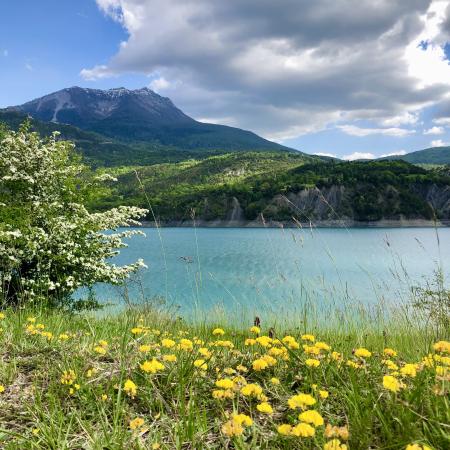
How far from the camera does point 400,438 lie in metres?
2.14

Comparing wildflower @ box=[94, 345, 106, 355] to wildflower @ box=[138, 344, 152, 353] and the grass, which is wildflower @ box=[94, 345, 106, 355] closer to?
the grass

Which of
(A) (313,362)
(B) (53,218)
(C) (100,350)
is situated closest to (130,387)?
(C) (100,350)

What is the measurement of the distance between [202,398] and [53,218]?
12.3 m

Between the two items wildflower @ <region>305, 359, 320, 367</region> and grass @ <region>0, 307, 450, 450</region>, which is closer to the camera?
grass @ <region>0, 307, 450, 450</region>

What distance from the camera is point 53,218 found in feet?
45.1

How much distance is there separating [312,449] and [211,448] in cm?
55

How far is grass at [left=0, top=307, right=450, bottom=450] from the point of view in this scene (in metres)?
2.22

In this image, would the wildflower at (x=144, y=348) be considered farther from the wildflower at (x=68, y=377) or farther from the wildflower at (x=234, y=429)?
the wildflower at (x=234, y=429)

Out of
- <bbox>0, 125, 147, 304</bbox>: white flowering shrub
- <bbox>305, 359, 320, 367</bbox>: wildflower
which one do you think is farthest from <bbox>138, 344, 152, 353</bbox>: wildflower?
<bbox>0, 125, 147, 304</bbox>: white flowering shrub

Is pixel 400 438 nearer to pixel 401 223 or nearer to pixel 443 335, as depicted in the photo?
pixel 443 335

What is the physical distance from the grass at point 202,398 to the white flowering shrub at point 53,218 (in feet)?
30.7

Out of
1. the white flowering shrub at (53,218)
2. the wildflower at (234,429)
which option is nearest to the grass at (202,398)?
the wildflower at (234,429)

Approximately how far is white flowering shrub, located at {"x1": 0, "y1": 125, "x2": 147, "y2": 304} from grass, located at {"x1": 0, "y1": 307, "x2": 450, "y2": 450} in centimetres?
937

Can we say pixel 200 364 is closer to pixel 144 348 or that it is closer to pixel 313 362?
pixel 144 348
